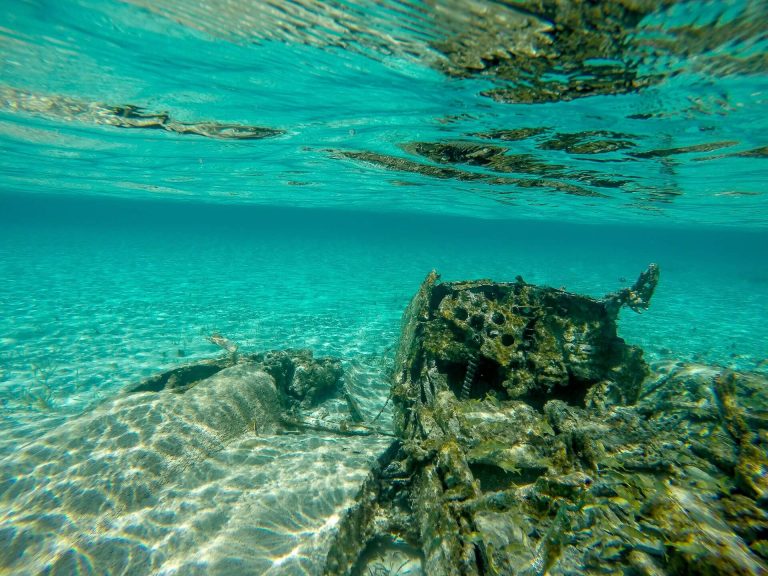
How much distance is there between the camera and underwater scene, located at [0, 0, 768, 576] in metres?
3.12

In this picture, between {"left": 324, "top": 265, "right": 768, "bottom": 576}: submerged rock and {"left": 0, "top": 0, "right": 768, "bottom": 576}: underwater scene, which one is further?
{"left": 0, "top": 0, "right": 768, "bottom": 576}: underwater scene

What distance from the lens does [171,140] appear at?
15.7m

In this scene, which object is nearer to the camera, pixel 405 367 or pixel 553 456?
pixel 553 456

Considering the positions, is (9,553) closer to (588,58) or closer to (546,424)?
(546,424)

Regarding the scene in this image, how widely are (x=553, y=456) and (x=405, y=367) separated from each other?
3.45 metres

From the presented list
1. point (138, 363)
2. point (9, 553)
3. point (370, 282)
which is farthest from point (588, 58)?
point (370, 282)

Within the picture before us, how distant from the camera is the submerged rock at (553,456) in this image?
2.40 meters

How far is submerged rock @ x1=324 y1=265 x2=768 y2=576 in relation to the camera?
94.7 inches

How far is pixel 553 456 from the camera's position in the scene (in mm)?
3869

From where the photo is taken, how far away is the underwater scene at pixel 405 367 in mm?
3121

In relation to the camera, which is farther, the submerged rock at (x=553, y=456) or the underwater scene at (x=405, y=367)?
the underwater scene at (x=405, y=367)

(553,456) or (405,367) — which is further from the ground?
(553,456)

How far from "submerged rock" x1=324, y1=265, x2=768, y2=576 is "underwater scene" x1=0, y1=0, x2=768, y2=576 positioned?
26 mm

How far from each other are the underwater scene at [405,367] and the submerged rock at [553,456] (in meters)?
0.03
